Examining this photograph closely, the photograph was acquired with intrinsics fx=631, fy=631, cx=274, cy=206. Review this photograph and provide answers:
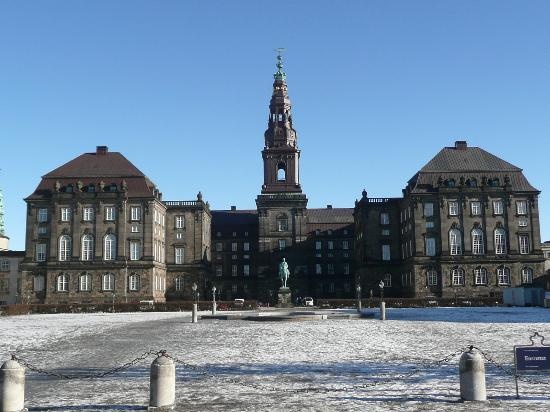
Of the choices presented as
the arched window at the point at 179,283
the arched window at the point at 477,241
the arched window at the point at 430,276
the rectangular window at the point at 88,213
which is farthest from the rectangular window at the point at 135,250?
the arched window at the point at 477,241

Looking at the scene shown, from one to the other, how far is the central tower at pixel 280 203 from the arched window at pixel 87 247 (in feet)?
105

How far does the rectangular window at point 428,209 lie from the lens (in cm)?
8150

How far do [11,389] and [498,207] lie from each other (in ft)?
252

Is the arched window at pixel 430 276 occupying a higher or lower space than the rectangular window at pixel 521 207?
lower

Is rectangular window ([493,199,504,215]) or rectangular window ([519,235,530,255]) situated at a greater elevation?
rectangular window ([493,199,504,215])

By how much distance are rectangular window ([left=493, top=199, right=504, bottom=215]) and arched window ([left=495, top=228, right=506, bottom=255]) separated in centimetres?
219

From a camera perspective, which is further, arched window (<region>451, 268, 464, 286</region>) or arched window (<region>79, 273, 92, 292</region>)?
arched window (<region>79, 273, 92, 292</region>)

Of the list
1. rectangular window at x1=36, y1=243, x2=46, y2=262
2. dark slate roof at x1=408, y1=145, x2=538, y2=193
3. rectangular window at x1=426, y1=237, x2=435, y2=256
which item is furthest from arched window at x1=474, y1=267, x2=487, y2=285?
rectangular window at x1=36, y1=243, x2=46, y2=262

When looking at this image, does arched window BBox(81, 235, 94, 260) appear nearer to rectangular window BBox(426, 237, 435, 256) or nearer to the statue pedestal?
the statue pedestal

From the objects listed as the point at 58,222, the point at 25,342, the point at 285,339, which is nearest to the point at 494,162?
the point at 58,222

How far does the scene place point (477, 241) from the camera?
265 feet

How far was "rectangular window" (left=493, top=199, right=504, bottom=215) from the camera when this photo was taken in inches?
3191

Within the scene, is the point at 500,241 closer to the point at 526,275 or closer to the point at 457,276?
the point at 526,275

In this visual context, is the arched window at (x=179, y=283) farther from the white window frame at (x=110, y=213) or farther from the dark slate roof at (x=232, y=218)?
the dark slate roof at (x=232, y=218)
